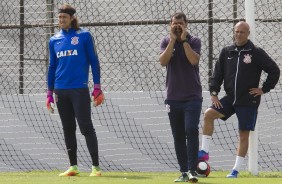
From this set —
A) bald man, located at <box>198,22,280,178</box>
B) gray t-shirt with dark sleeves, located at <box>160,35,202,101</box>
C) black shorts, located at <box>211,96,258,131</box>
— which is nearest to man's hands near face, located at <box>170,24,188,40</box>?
gray t-shirt with dark sleeves, located at <box>160,35,202,101</box>

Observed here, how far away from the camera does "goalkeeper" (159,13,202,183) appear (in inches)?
353

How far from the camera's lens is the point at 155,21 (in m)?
12.4

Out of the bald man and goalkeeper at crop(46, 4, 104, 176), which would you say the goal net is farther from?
goalkeeper at crop(46, 4, 104, 176)

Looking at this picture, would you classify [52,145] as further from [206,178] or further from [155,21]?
A: [206,178]

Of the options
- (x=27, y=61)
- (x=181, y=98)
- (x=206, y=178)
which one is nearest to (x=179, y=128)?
(x=181, y=98)

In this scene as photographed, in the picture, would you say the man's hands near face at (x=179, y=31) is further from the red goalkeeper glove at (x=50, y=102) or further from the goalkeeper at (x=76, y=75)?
the red goalkeeper glove at (x=50, y=102)

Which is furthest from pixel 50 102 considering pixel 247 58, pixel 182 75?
pixel 247 58

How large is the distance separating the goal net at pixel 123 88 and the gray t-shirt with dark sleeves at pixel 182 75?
297cm

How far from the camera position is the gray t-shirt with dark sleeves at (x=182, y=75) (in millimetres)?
9070

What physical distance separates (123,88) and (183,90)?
383cm

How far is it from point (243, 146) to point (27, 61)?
12.7ft

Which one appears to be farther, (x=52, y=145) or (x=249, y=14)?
→ (x=52, y=145)

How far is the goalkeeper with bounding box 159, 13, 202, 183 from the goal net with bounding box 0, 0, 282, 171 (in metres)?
2.99

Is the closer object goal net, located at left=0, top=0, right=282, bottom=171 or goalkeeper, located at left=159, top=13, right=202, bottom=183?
goalkeeper, located at left=159, top=13, right=202, bottom=183
